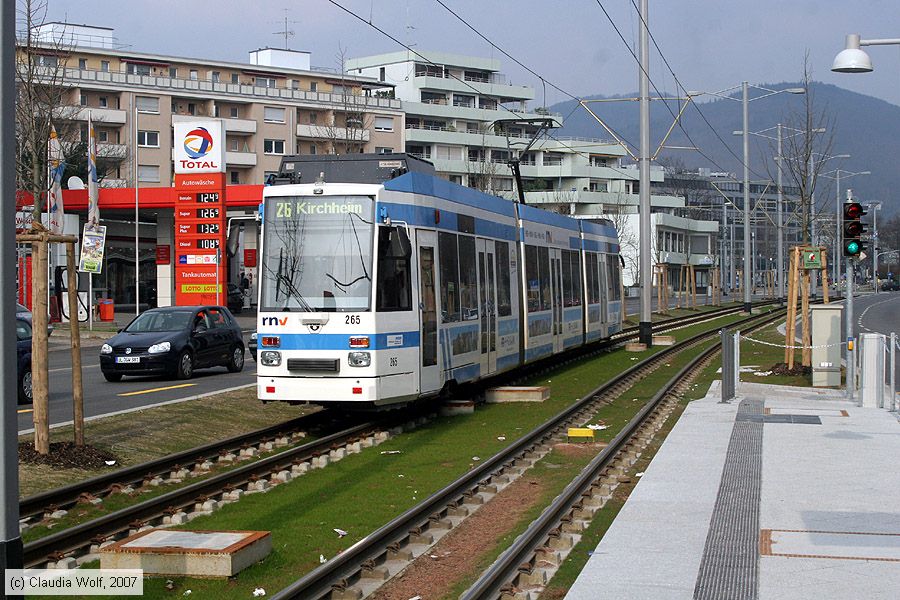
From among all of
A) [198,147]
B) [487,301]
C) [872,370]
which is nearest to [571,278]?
[487,301]

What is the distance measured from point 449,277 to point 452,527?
771 centimetres

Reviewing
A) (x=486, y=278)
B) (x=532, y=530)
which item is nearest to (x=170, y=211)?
(x=486, y=278)

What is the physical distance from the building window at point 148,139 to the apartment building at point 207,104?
7 centimetres

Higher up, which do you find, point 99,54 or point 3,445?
point 99,54

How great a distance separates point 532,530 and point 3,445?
4.50 m

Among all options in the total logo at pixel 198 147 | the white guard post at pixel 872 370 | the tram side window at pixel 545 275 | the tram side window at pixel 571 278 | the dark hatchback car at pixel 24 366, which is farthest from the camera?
the total logo at pixel 198 147

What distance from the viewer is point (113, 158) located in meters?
70.2

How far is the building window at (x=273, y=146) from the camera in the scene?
273 ft

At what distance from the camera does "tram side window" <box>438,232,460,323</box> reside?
57.5 feet

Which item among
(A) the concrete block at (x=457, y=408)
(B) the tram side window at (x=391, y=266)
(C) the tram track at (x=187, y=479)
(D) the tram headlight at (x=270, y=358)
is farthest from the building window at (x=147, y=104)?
(B) the tram side window at (x=391, y=266)

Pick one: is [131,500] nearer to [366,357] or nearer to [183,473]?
[183,473]

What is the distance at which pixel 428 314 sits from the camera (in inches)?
661

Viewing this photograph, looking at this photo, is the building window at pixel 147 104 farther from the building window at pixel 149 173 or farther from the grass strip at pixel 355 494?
the grass strip at pixel 355 494

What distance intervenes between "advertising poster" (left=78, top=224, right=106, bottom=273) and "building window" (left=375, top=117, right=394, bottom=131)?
182ft
